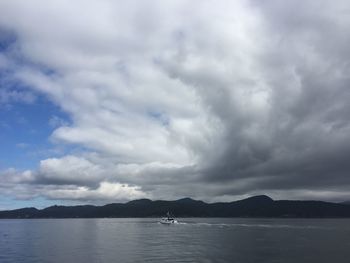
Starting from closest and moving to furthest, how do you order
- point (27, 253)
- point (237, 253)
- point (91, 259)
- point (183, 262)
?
point (183, 262) < point (91, 259) < point (237, 253) < point (27, 253)

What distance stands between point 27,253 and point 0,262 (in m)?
20.0

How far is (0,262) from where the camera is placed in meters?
95.9

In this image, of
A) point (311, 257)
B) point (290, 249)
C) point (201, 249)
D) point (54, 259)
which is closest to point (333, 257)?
point (311, 257)

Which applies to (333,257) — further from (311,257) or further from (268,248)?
(268,248)

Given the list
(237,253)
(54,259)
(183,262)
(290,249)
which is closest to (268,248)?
(290,249)

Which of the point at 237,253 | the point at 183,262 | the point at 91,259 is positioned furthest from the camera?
the point at 237,253

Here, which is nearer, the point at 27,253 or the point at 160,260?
the point at 160,260

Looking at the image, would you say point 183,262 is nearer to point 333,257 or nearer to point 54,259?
point 54,259

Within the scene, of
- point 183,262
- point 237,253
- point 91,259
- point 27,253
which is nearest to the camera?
point 183,262

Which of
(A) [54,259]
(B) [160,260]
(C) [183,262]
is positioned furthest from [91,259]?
(C) [183,262]

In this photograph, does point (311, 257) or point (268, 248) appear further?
point (268, 248)

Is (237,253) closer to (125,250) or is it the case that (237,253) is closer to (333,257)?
(333,257)

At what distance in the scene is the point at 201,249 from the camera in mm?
118188

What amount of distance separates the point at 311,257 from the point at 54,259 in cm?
6826
